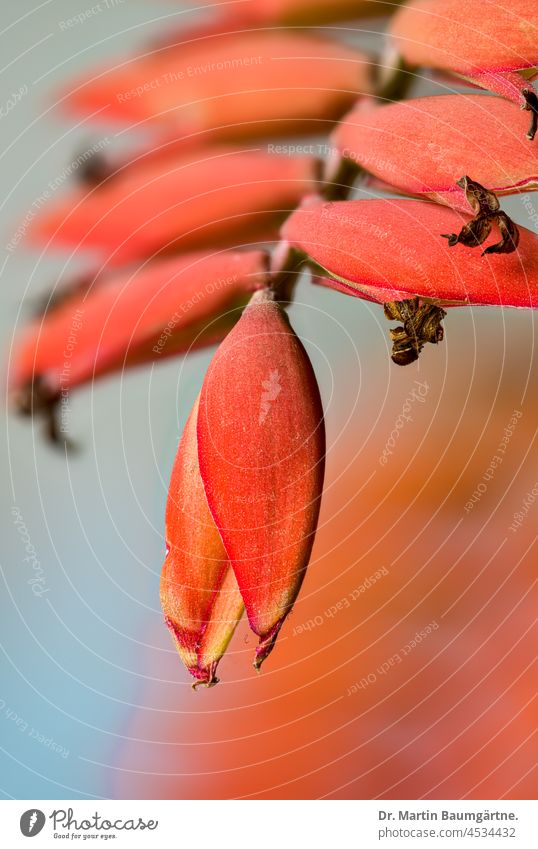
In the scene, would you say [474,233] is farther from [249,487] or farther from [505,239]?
[249,487]

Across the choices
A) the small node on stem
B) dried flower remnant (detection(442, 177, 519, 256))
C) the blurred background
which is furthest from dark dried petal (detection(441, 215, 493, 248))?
the small node on stem

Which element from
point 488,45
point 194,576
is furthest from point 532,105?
point 194,576

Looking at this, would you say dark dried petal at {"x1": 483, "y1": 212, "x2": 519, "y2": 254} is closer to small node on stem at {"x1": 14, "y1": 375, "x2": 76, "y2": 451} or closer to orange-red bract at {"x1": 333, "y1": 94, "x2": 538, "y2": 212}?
orange-red bract at {"x1": 333, "y1": 94, "x2": 538, "y2": 212}
